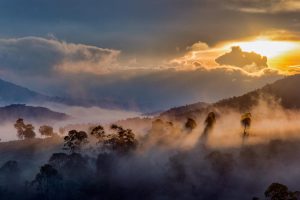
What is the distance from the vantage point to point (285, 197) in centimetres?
18625

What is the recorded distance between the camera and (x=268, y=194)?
624 ft

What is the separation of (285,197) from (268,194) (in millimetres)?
6237
